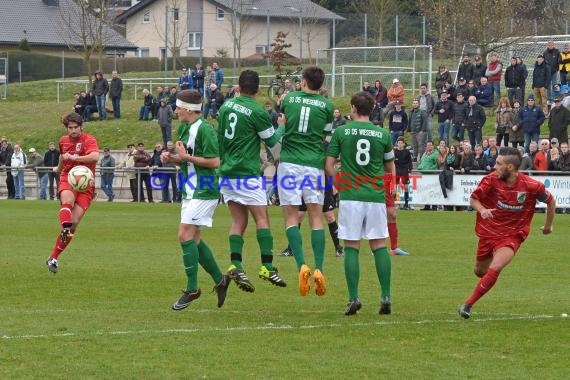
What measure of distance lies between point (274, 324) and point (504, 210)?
2394 millimetres

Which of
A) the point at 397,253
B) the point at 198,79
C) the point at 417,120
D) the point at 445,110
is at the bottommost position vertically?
the point at 397,253

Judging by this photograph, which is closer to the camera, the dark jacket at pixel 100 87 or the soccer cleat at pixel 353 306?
the soccer cleat at pixel 353 306

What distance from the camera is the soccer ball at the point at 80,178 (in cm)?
1491

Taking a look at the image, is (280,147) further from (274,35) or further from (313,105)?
(274,35)

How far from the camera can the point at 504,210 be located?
35.3 feet

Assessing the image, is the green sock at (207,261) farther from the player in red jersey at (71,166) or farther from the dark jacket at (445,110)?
the dark jacket at (445,110)

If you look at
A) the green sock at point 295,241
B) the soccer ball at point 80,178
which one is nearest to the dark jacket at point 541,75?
the soccer ball at point 80,178

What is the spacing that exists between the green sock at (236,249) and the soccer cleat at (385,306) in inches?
61.4

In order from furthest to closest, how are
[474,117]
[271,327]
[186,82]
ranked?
[186,82] < [474,117] < [271,327]

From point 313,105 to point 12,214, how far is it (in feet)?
60.2

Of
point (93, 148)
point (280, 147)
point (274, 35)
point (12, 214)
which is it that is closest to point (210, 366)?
point (280, 147)

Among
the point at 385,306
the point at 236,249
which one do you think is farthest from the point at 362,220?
the point at 236,249

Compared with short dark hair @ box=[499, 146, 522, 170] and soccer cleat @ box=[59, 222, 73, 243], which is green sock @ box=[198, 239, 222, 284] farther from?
soccer cleat @ box=[59, 222, 73, 243]

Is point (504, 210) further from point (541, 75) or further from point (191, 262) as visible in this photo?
point (541, 75)
